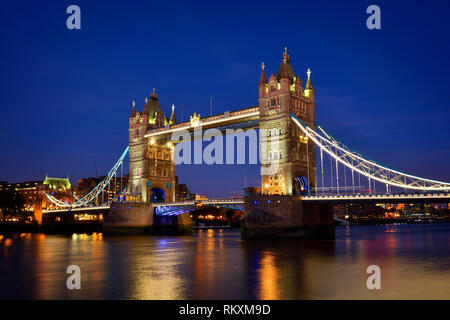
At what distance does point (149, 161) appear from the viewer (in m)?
65.7

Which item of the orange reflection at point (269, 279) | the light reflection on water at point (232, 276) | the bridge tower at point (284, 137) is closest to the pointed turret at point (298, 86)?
the bridge tower at point (284, 137)

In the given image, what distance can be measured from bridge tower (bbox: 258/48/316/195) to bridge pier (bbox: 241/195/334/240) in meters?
2.98

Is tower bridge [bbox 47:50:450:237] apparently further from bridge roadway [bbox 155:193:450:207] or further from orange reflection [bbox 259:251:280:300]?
orange reflection [bbox 259:251:280:300]

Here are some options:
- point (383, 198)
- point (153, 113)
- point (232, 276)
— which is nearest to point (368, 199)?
point (383, 198)

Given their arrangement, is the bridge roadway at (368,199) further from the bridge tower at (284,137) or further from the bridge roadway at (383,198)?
the bridge tower at (284,137)

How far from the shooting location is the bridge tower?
4644 cm

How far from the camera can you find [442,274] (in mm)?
21750

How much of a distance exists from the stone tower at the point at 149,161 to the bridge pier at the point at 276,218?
25128mm

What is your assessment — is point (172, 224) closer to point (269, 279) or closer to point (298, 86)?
point (298, 86)

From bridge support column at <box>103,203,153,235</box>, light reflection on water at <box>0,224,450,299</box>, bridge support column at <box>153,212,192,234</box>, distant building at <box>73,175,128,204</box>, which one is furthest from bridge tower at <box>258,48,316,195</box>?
distant building at <box>73,175,128,204</box>

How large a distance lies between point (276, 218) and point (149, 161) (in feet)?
94.1

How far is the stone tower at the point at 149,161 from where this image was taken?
65375 mm
